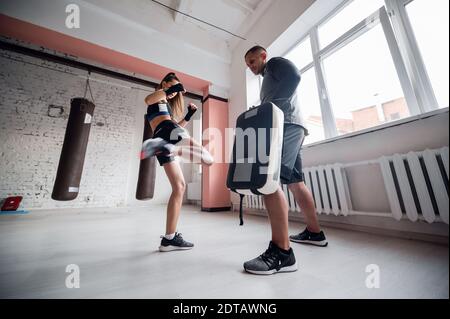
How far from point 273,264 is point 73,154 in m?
3.01

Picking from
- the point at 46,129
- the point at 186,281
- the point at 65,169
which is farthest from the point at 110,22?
the point at 186,281

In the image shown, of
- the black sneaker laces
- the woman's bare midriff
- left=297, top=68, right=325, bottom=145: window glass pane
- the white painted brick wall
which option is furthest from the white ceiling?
the black sneaker laces

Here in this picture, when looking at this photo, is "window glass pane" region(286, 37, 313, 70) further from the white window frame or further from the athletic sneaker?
the athletic sneaker

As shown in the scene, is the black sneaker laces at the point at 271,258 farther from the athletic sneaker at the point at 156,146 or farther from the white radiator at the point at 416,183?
the white radiator at the point at 416,183

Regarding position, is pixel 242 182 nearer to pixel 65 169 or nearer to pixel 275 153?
pixel 275 153

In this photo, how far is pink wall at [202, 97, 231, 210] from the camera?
3.69 m

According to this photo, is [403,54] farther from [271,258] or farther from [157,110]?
[157,110]

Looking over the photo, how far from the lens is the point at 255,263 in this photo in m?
0.95

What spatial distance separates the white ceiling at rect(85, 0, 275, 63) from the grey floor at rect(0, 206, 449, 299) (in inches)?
148

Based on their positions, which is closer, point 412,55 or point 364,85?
point 412,55

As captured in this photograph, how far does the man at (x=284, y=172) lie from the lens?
954 mm

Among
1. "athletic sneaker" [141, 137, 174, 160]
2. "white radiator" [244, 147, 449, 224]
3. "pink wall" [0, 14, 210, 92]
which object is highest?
"pink wall" [0, 14, 210, 92]

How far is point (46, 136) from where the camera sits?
4230 mm

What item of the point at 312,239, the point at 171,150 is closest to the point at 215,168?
the point at 171,150
